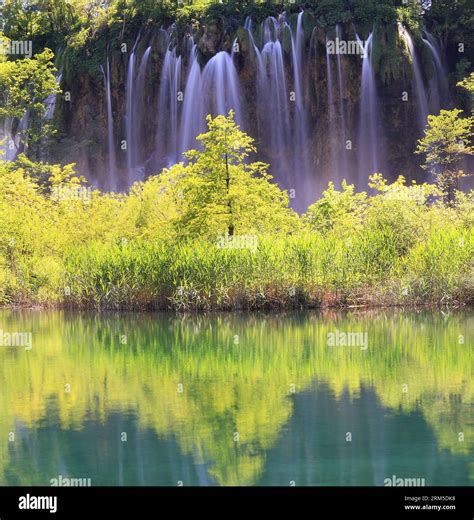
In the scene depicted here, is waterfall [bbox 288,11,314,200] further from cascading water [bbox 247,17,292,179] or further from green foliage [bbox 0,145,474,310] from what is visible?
green foliage [bbox 0,145,474,310]

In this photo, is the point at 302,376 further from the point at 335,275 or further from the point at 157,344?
the point at 335,275

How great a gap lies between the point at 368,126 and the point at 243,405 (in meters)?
29.8

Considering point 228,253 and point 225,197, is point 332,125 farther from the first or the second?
point 228,253

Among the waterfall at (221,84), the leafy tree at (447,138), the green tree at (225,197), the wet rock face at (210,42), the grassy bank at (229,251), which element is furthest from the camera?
the wet rock face at (210,42)

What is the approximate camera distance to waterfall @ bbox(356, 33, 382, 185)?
37.9 meters

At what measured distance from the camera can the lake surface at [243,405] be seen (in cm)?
763

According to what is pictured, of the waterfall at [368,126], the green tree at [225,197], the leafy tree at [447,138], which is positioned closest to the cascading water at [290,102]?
the waterfall at [368,126]

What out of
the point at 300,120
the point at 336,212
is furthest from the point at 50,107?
the point at 336,212

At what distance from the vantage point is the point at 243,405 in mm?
9938

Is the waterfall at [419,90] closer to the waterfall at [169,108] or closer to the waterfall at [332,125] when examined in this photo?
the waterfall at [332,125]

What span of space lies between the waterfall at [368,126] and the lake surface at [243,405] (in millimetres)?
21726

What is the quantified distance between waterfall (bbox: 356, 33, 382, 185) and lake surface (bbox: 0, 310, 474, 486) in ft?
71.3

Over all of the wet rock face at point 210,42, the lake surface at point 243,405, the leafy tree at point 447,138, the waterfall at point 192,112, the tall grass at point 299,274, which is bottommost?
the lake surface at point 243,405

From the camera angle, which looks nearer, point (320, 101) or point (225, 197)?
point (225, 197)
